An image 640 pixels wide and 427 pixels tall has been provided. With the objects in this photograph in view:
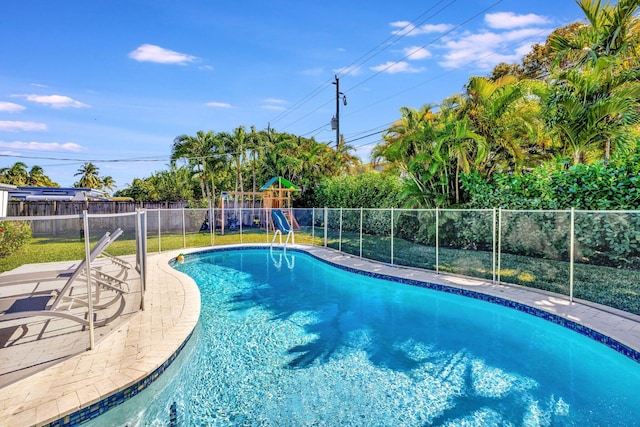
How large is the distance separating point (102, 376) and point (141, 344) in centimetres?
74

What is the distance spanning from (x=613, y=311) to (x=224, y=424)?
577 centimetres

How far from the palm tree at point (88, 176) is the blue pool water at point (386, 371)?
49.7 meters

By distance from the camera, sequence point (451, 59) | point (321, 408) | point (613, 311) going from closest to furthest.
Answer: point (321, 408) → point (613, 311) → point (451, 59)

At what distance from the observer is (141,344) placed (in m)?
3.97

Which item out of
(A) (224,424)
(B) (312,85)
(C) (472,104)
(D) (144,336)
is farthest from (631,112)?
(B) (312,85)

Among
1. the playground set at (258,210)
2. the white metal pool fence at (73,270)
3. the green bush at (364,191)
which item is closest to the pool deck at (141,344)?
the white metal pool fence at (73,270)

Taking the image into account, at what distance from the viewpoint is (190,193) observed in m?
29.7

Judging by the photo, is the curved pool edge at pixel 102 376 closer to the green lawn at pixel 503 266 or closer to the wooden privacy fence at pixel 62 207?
the green lawn at pixel 503 266

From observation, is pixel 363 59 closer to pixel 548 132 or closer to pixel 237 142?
pixel 237 142

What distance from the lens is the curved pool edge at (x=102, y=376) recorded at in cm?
272

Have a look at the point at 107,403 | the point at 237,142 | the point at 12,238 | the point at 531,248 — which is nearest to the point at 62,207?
the point at 237,142

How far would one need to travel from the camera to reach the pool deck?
2.80 metres

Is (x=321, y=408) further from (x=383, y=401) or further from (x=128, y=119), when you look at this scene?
(x=128, y=119)

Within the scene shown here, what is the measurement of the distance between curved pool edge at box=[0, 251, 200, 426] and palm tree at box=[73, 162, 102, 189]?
5054cm
